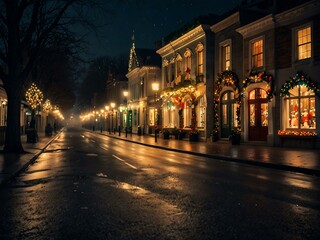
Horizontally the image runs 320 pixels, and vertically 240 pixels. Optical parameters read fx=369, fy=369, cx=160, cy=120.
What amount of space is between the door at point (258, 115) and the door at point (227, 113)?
7.02 ft

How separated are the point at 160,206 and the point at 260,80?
17.6m

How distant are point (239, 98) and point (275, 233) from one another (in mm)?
20097

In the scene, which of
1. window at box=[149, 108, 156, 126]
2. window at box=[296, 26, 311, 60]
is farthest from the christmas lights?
window at box=[149, 108, 156, 126]

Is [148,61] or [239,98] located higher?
[148,61]

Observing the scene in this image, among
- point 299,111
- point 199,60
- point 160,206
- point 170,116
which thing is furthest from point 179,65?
point 160,206

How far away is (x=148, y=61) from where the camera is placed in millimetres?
49438

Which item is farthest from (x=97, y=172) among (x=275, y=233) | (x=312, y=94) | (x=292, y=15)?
(x=292, y=15)

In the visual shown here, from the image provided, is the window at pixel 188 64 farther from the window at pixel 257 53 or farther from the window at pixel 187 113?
the window at pixel 257 53

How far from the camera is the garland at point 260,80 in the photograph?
71.6 feet

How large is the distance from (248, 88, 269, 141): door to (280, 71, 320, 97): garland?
1863 millimetres

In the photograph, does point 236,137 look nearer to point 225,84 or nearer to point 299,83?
point 225,84

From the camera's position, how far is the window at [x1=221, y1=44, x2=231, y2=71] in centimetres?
2681

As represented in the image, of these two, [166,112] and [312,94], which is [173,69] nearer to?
[166,112]

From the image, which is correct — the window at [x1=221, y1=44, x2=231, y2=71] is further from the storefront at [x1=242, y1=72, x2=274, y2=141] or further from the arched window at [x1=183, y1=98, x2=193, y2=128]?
the arched window at [x1=183, y1=98, x2=193, y2=128]
